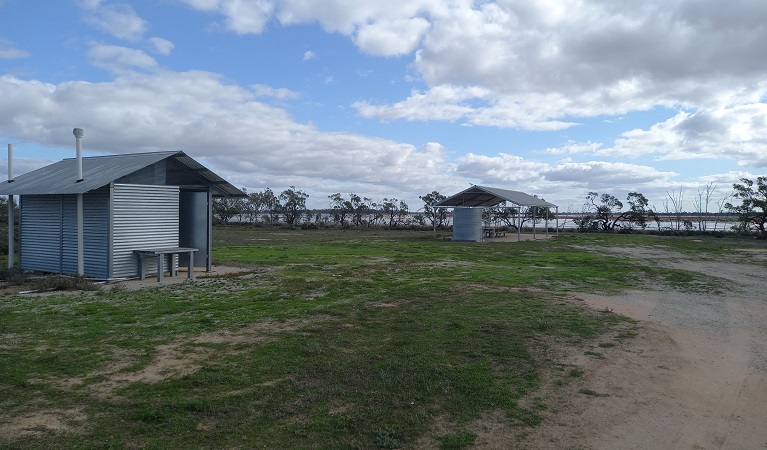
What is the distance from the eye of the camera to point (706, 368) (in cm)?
619

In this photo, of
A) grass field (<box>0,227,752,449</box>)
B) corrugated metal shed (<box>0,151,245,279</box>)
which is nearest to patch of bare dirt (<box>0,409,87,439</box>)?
grass field (<box>0,227,752,449</box>)

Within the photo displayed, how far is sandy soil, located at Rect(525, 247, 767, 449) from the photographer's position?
430 centimetres

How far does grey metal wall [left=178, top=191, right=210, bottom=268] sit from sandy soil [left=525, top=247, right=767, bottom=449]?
10915 mm

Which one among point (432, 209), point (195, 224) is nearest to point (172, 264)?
point (195, 224)

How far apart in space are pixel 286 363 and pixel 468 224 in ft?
90.3

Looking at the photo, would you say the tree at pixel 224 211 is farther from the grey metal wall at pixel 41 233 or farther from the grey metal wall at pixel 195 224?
the grey metal wall at pixel 41 233

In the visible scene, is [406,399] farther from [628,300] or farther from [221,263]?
[221,263]

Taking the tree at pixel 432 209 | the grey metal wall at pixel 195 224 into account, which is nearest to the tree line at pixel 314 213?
the tree at pixel 432 209

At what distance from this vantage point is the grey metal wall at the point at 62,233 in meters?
12.8

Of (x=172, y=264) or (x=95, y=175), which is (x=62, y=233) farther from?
(x=172, y=264)

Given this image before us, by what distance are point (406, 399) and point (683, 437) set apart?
2264mm

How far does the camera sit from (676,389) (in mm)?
5453

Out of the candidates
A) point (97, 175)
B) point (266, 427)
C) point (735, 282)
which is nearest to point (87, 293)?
point (97, 175)

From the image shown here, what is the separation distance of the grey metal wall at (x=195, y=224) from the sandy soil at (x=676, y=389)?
10915 millimetres
